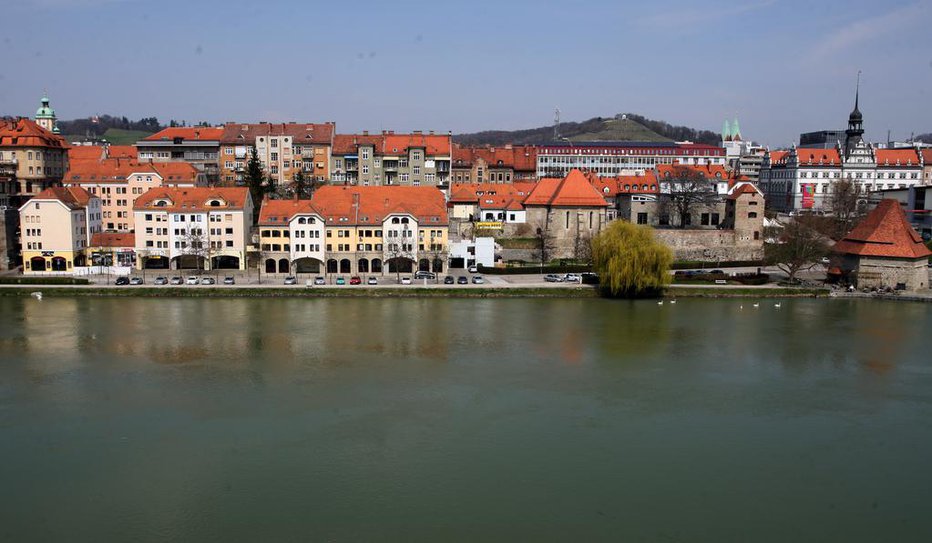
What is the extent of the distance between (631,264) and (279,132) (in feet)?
56.9

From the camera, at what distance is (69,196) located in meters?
22.9

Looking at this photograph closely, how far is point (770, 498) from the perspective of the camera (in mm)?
8773

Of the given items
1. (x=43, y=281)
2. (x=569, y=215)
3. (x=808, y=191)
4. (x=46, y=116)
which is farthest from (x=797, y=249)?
(x=46, y=116)

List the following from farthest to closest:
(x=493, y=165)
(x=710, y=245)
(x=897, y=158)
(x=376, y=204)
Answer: (x=897, y=158), (x=493, y=165), (x=710, y=245), (x=376, y=204)

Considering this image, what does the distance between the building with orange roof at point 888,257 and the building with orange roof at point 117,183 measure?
22.0 metres

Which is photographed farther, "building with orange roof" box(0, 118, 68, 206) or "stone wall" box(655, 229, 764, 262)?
"building with orange roof" box(0, 118, 68, 206)

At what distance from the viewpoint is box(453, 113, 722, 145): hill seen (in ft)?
253

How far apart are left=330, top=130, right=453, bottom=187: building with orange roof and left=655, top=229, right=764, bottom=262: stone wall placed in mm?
9523

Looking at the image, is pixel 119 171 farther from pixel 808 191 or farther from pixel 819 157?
pixel 819 157

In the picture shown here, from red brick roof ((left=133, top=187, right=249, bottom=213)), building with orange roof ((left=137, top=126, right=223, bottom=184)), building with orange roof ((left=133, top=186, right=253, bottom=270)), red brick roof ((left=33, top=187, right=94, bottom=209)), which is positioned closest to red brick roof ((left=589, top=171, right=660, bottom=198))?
red brick roof ((left=133, top=187, right=249, bottom=213))

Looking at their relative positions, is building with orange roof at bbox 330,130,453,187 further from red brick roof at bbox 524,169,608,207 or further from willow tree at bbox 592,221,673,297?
willow tree at bbox 592,221,673,297

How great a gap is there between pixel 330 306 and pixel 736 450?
1125 cm

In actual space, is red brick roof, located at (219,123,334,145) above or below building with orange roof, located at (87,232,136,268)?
above

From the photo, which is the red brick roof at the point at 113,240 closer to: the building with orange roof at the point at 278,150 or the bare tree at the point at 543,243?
the building with orange roof at the point at 278,150
